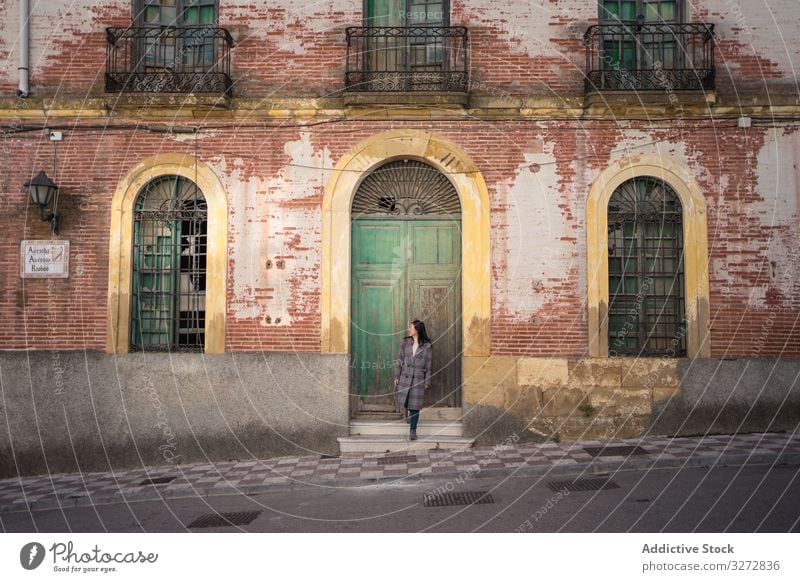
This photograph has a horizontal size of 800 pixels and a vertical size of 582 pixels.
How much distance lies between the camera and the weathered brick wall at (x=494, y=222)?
9.90 m

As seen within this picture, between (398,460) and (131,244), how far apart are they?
17.2 ft

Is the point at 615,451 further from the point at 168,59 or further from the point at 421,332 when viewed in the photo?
the point at 168,59

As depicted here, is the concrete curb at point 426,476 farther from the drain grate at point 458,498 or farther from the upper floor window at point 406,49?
the upper floor window at point 406,49

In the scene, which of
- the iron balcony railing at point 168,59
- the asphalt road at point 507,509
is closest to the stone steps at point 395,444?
the asphalt road at point 507,509

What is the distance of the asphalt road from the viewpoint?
602 centimetres

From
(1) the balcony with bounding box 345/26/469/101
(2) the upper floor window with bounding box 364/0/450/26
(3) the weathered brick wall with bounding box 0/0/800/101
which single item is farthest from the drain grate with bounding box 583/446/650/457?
(2) the upper floor window with bounding box 364/0/450/26

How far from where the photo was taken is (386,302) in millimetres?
10414

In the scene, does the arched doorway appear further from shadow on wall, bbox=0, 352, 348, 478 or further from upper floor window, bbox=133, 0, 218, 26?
upper floor window, bbox=133, 0, 218, 26

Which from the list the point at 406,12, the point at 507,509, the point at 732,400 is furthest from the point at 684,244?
the point at 406,12

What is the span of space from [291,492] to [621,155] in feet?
22.4

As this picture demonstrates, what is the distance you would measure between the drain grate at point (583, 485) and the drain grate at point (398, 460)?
6.92 feet

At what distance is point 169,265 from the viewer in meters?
10.3

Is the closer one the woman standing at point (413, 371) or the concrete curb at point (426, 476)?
the concrete curb at point (426, 476)

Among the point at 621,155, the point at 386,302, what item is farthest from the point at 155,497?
the point at 621,155
